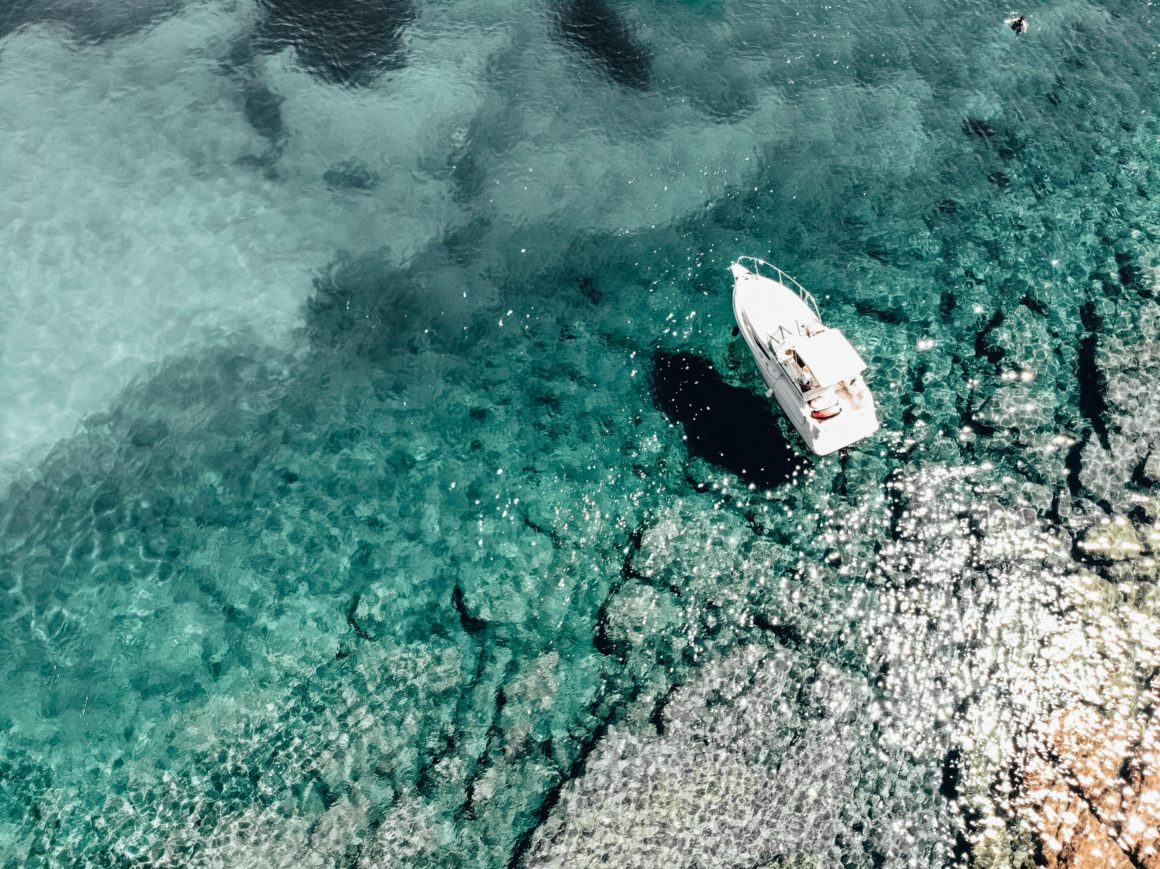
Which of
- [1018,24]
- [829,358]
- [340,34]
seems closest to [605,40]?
[340,34]

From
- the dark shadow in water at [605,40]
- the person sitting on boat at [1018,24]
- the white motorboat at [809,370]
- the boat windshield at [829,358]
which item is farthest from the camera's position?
the person sitting on boat at [1018,24]

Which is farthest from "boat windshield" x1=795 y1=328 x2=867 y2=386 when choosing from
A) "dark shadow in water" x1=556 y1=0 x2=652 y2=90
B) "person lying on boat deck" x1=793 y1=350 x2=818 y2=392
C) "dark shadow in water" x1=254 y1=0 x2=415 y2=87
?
"dark shadow in water" x1=254 y1=0 x2=415 y2=87

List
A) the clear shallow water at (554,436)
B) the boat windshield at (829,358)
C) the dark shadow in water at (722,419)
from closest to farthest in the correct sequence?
the clear shallow water at (554,436) < the boat windshield at (829,358) < the dark shadow in water at (722,419)

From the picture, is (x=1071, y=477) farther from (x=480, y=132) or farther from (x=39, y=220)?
(x=39, y=220)

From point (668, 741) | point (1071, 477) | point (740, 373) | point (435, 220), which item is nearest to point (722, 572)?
point (668, 741)

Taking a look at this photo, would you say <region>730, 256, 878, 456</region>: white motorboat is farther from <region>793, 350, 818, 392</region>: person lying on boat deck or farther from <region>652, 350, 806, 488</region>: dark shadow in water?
<region>652, 350, 806, 488</region>: dark shadow in water

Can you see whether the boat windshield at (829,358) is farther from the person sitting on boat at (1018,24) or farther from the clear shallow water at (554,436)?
the person sitting on boat at (1018,24)

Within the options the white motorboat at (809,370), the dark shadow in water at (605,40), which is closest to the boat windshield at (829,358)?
the white motorboat at (809,370)
